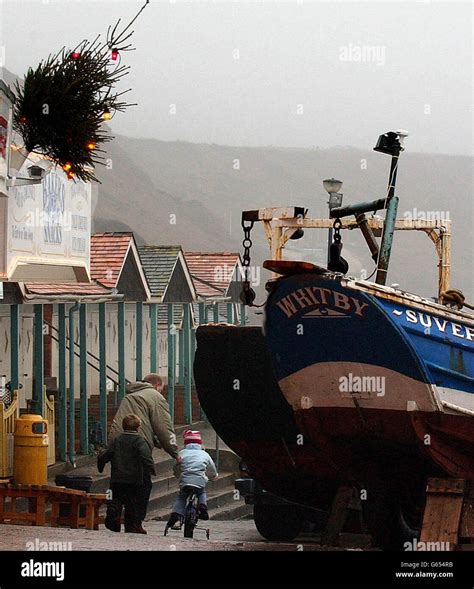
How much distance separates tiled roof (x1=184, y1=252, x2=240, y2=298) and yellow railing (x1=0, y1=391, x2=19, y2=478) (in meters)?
15.8

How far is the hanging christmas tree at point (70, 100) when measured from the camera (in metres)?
12.5

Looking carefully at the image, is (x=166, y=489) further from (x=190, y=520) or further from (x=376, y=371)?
(x=376, y=371)

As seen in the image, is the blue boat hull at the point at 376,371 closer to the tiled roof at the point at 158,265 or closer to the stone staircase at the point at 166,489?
the stone staircase at the point at 166,489

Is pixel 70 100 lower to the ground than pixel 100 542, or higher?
higher

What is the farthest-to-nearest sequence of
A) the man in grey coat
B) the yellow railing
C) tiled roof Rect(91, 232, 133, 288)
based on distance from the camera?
tiled roof Rect(91, 232, 133, 288) < the yellow railing < the man in grey coat

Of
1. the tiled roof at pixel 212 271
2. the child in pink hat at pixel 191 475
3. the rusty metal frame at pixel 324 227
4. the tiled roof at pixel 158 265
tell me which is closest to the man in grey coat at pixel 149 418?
the child in pink hat at pixel 191 475

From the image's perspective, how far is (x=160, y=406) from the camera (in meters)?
14.5

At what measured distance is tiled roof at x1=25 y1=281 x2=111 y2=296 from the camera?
65.6ft

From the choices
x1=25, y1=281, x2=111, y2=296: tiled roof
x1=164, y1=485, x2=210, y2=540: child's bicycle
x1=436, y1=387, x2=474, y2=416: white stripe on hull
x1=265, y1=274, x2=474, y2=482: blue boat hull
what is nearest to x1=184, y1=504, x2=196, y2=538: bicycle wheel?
x1=164, y1=485, x2=210, y2=540: child's bicycle

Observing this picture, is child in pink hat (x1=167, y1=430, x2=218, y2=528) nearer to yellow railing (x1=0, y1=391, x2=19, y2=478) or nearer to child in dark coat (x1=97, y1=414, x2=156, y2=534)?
child in dark coat (x1=97, y1=414, x2=156, y2=534)

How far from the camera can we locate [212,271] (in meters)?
37.0

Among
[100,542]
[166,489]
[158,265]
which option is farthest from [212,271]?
[100,542]

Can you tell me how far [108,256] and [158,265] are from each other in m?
3.96
